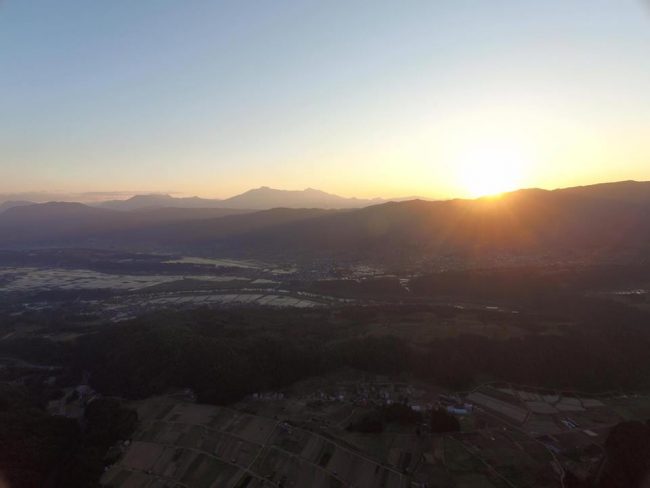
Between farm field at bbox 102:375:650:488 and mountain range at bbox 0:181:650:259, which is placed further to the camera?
mountain range at bbox 0:181:650:259

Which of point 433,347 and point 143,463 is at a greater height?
point 433,347

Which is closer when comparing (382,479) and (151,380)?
(382,479)

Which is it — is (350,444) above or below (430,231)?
below

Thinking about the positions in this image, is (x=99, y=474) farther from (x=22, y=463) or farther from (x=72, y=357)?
(x=72, y=357)

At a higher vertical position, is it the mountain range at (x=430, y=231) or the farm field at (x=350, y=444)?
the mountain range at (x=430, y=231)

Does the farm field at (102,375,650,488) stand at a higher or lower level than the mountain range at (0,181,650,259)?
lower

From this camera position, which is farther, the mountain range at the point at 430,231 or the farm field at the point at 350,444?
the mountain range at the point at 430,231

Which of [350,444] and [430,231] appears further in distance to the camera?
[430,231]

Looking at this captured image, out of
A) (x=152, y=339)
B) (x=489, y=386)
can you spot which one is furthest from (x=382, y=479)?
(x=152, y=339)
